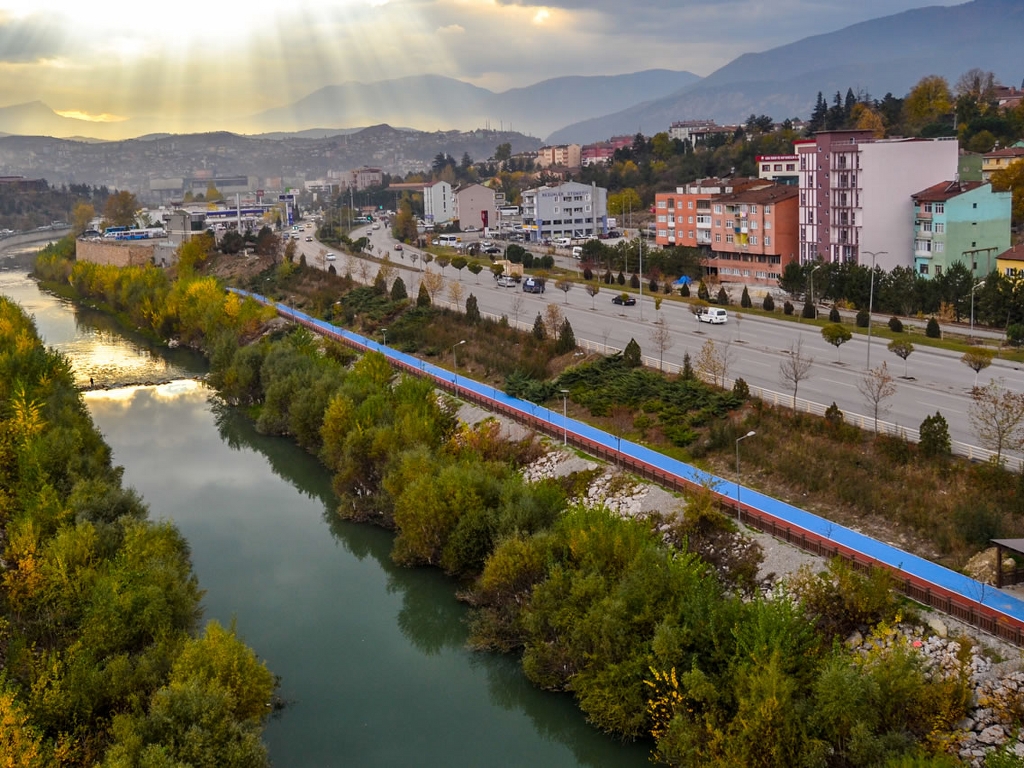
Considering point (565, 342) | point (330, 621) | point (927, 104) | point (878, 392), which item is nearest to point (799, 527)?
point (878, 392)

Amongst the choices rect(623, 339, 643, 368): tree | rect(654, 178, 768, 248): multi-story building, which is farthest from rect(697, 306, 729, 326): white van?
rect(654, 178, 768, 248): multi-story building

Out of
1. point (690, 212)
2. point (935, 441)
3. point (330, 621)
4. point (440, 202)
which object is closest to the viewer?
point (935, 441)

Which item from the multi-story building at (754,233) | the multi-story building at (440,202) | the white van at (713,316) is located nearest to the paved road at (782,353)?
the white van at (713,316)

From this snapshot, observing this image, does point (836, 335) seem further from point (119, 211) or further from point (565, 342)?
point (119, 211)

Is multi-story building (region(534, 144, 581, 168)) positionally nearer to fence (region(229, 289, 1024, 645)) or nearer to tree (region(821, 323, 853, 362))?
tree (region(821, 323, 853, 362))

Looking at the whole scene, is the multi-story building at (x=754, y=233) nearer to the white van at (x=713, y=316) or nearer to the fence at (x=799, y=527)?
the white van at (x=713, y=316)

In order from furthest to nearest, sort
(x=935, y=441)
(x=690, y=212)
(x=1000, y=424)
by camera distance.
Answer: (x=690, y=212)
(x=935, y=441)
(x=1000, y=424)
